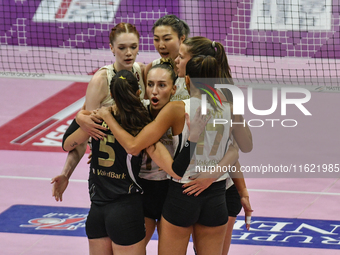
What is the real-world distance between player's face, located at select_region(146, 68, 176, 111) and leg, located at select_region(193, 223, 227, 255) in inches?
33.5

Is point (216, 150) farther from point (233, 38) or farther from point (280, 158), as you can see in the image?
point (233, 38)

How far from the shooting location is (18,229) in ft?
18.7

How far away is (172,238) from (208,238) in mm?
247

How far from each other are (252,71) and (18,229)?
730 centimetres

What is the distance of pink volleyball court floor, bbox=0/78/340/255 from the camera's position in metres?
5.49

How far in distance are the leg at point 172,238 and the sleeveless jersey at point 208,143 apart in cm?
31

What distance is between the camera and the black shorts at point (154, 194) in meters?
3.73

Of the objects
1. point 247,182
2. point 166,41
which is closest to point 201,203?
point 166,41

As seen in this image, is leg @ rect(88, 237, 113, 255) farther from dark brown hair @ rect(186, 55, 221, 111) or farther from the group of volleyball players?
dark brown hair @ rect(186, 55, 221, 111)

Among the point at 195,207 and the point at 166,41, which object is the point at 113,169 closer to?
the point at 195,207

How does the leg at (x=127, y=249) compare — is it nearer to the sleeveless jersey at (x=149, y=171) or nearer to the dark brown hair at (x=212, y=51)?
the sleeveless jersey at (x=149, y=171)

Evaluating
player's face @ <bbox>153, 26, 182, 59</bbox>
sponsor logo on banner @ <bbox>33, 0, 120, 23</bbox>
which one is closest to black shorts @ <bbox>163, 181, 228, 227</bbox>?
player's face @ <bbox>153, 26, 182, 59</bbox>

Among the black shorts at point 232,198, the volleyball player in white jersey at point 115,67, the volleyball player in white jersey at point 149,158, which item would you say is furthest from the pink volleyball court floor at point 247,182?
the volleyball player in white jersey at point 115,67

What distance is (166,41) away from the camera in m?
4.58
